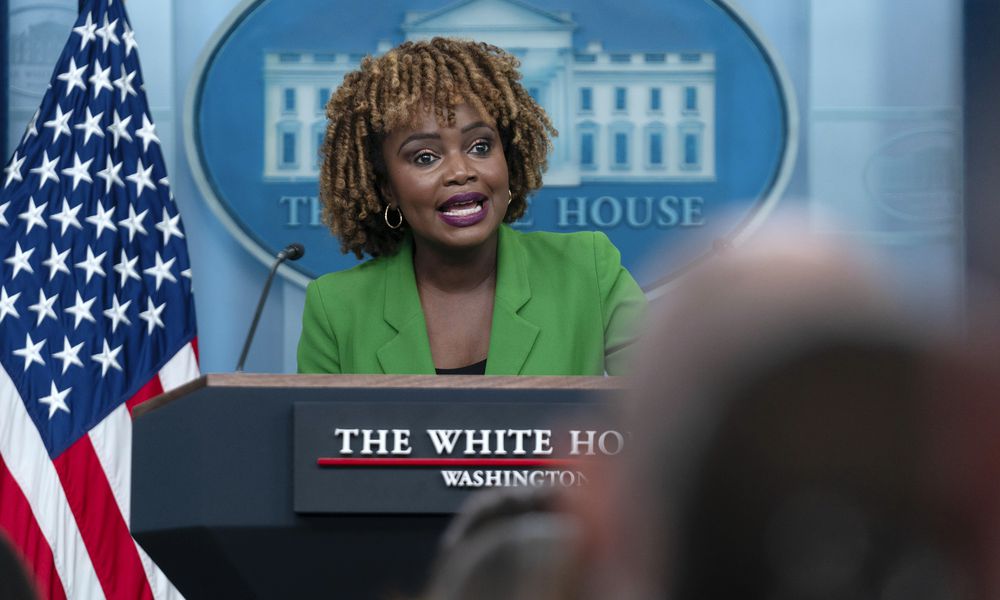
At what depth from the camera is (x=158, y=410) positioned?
6.48 feet

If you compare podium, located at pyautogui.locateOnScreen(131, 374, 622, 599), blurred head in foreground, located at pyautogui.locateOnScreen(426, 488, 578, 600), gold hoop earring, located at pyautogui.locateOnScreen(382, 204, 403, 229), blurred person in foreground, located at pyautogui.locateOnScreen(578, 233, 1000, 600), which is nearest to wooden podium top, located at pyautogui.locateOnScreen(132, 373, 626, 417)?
podium, located at pyautogui.locateOnScreen(131, 374, 622, 599)

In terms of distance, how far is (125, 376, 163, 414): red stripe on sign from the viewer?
4.00m

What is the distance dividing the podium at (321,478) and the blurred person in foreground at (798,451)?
1250 mm

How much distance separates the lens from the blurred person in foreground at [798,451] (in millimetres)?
599

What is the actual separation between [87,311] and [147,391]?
0.27 metres

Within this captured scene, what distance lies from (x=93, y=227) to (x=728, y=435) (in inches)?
146

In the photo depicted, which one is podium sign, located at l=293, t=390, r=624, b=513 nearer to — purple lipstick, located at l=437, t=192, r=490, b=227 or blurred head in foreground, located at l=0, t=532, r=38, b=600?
purple lipstick, located at l=437, t=192, r=490, b=227

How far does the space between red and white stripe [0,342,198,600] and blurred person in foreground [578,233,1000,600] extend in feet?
11.2

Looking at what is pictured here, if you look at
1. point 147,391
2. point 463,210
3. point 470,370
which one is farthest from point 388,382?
point 147,391

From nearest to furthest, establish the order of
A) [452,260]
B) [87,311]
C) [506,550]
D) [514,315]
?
[506,550], [514,315], [452,260], [87,311]

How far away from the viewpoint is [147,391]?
159 inches

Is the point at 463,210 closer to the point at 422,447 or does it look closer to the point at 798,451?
the point at 422,447

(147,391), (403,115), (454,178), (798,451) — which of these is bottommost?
(147,391)

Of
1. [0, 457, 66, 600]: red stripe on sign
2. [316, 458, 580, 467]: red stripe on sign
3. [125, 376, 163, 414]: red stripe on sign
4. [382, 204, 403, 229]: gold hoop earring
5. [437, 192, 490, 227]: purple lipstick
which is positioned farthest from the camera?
[125, 376, 163, 414]: red stripe on sign
